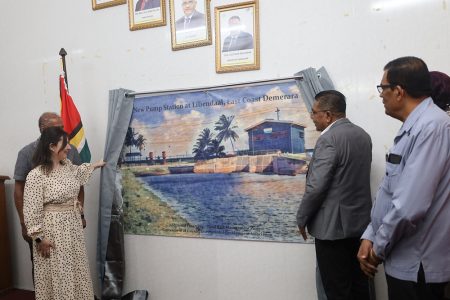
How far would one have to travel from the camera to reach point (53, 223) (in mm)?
2002

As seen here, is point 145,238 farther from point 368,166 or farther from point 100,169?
point 368,166

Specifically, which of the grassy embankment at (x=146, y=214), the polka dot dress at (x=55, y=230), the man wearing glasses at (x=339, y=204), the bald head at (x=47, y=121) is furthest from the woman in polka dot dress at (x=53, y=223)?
the man wearing glasses at (x=339, y=204)

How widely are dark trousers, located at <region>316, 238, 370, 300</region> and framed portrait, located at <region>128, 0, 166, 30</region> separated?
193 cm

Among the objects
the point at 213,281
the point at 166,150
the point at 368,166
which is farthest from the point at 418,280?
the point at 166,150

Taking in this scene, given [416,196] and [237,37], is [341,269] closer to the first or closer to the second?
[416,196]

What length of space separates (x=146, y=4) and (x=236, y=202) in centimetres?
164

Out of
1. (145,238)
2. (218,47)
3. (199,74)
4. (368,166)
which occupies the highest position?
(218,47)

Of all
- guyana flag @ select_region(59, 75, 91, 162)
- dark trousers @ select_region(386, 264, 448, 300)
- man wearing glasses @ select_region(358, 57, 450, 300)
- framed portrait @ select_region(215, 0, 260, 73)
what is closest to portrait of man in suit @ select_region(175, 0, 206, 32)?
framed portrait @ select_region(215, 0, 260, 73)

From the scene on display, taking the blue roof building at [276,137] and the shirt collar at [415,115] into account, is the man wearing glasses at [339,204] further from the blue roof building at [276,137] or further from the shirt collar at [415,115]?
the shirt collar at [415,115]

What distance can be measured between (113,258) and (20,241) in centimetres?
116

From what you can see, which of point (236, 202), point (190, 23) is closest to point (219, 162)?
point (236, 202)

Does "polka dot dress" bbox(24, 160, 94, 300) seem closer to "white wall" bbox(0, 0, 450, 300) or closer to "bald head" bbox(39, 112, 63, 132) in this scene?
"bald head" bbox(39, 112, 63, 132)

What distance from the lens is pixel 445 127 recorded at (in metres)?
1.09

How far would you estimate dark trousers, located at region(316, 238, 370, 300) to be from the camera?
174cm
